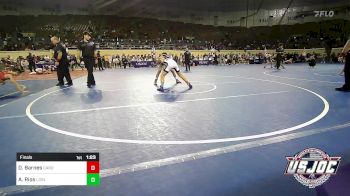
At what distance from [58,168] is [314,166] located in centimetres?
232

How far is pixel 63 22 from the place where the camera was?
36.7m

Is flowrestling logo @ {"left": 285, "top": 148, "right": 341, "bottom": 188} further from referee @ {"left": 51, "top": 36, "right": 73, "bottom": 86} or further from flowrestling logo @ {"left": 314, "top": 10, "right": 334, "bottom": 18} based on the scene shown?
flowrestling logo @ {"left": 314, "top": 10, "right": 334, "bottom": 18}

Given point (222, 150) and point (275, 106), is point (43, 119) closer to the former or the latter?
point (222, 150)

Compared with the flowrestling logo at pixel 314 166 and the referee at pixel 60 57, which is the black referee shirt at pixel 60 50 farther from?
the flowrestling logo at pixel 314 166

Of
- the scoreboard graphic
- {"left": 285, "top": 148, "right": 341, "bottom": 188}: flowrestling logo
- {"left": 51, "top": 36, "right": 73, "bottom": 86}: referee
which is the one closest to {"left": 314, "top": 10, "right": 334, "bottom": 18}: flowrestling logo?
{"left": 51, "top": 36, "right": 73, "bottom": 86}: referee

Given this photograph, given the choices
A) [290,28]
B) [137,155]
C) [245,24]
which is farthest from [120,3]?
Answer: [137,155]

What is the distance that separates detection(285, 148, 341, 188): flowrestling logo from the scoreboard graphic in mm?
1866

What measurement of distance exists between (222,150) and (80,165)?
6.78 feet

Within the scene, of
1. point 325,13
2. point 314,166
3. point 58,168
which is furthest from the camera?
point 325,13

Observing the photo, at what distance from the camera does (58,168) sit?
2543 mm

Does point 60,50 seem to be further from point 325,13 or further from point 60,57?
point 325,13

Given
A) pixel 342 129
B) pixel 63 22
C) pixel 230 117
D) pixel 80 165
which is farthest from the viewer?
pixel 63 22

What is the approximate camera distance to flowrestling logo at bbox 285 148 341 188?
7.93ft

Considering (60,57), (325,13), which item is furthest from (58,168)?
(325,13)
